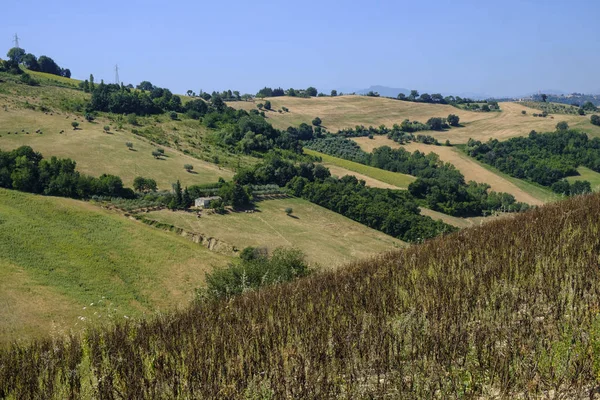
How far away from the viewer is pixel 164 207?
225 feet

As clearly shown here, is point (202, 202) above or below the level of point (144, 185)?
below

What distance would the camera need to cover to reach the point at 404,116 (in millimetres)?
173375

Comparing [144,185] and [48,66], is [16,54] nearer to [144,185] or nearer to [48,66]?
[48,66]

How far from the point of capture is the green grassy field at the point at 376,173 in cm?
11269

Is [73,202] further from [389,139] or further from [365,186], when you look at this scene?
[389,139]

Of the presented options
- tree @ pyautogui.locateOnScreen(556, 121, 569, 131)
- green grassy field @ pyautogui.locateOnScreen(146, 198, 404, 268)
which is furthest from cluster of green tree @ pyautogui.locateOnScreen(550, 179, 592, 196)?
green grassy field @ pyautogui.locateOnScreen(146, 198, 404, 268)

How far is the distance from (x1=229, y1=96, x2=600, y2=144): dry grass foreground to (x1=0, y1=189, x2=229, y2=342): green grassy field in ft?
332

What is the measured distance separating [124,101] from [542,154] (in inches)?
4245

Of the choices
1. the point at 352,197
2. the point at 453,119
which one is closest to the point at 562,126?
the point at 453,119

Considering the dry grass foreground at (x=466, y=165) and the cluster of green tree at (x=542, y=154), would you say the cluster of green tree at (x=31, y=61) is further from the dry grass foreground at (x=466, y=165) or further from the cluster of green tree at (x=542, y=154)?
the cluster of green tree at (x=542, y=154)

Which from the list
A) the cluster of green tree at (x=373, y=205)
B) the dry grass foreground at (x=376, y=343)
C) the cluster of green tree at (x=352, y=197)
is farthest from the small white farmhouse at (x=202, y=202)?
the dry grass foreground at (x=376, y=343)

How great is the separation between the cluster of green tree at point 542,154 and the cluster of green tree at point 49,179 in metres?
94.0

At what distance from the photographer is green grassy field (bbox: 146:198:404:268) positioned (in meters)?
62.1

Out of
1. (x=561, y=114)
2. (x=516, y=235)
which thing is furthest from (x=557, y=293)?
(x=561, y=114)
